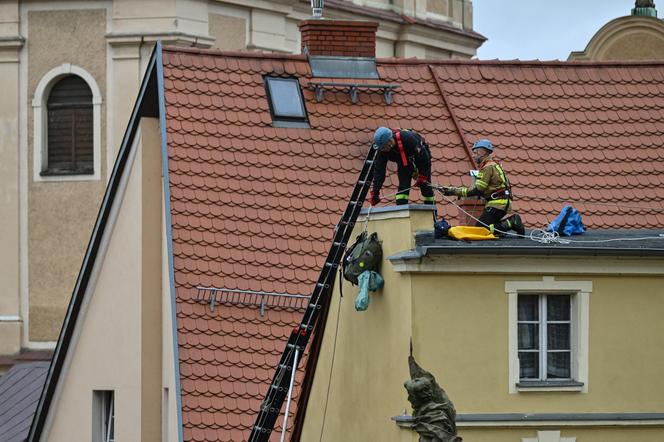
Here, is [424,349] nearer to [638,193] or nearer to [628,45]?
[638,193]

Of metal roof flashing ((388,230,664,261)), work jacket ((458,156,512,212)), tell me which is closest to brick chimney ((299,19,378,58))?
work jacket ((458,156,512,212))

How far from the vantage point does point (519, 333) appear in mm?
22719

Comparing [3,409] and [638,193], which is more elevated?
[638,193]

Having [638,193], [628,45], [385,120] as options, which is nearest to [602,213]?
[638,193]

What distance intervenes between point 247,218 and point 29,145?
20.0 m

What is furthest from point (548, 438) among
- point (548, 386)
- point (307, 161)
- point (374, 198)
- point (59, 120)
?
point (59, 120)

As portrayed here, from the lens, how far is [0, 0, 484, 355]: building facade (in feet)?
156

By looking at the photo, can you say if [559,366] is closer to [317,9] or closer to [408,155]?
[408,155]

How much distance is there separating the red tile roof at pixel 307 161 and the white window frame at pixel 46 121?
16.3m

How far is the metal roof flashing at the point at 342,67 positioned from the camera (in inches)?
1253

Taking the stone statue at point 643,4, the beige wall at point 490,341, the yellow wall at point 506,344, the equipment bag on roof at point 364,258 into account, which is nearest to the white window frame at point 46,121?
the stone statue at point 643,4

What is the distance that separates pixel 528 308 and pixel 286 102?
876cm

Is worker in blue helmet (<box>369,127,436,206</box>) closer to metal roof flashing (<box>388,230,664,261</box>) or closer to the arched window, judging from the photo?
metal roof flashing (<box>388,230,664,261</box>)

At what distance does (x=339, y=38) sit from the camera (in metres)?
32.8
